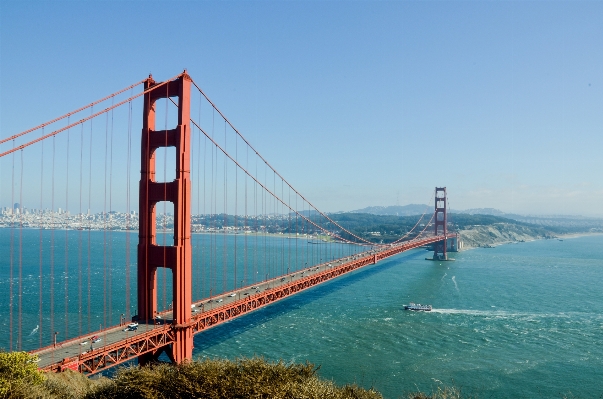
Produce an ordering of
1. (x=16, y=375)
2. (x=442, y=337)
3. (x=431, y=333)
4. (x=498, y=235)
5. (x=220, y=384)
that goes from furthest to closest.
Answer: (x=498, y=235)
(x=431, y=333)
(x=442, y=337)
(x=16, y=375)
(x=220, y=384)

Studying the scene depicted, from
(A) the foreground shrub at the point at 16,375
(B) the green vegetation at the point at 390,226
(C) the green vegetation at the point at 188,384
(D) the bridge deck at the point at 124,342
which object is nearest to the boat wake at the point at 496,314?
(D) the bridge deck at the point at 124,342

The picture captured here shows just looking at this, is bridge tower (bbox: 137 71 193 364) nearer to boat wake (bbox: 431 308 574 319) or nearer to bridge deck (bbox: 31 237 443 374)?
bridge deck (bbox: 31 237 443 374)

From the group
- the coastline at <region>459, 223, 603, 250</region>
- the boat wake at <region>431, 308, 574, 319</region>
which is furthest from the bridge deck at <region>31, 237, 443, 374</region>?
the coastline at <region>459, 223, 603, 250</region>

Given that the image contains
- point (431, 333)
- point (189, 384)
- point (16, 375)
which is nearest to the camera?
point (189, 384)

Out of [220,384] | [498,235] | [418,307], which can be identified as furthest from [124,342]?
[498,235]

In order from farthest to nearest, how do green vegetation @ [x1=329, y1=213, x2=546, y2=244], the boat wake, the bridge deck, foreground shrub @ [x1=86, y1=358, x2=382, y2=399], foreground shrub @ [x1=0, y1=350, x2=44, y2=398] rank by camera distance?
1. green vegetation @ [x1=329, y1=213, x2=546, y2=244]
2. the boat wake
3. the bridge deck
4. foreground shrub @ [x1=0, y1=350, x2=44, y2=398]
5. foreground shrub @ [x1=86, y1=358, x2=382, y2=399]

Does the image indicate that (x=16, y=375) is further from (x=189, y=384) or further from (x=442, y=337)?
(x=442, y=337)
